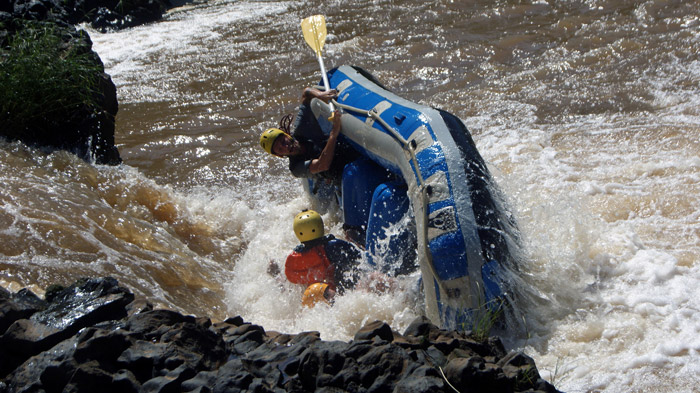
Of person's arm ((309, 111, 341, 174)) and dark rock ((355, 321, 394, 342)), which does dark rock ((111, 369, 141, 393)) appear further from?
person's arm ((309, 111, 341, 174))

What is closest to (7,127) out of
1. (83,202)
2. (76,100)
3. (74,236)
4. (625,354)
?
(76,100)

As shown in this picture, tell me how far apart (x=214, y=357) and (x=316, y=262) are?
56.4 inches

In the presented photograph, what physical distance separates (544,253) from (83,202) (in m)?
3.13

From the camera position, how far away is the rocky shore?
7.67ft

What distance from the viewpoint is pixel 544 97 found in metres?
6.89

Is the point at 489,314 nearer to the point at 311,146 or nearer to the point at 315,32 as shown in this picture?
the point at 311,146

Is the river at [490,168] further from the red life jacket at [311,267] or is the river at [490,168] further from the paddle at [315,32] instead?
the paddle at [315,32]

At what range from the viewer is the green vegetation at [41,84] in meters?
5.37

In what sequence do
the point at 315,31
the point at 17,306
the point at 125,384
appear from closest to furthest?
the point at 125,384 → the point at 17,306 → the point at 315,31

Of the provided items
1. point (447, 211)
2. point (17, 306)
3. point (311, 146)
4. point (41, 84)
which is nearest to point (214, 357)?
point (17, 306)

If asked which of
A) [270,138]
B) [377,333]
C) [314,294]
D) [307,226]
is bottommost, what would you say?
[314,294]

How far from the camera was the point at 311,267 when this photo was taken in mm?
4004

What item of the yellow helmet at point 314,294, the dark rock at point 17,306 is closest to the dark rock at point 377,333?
the yellow helmet at point 314,294

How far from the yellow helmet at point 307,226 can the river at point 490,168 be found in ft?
1.32
